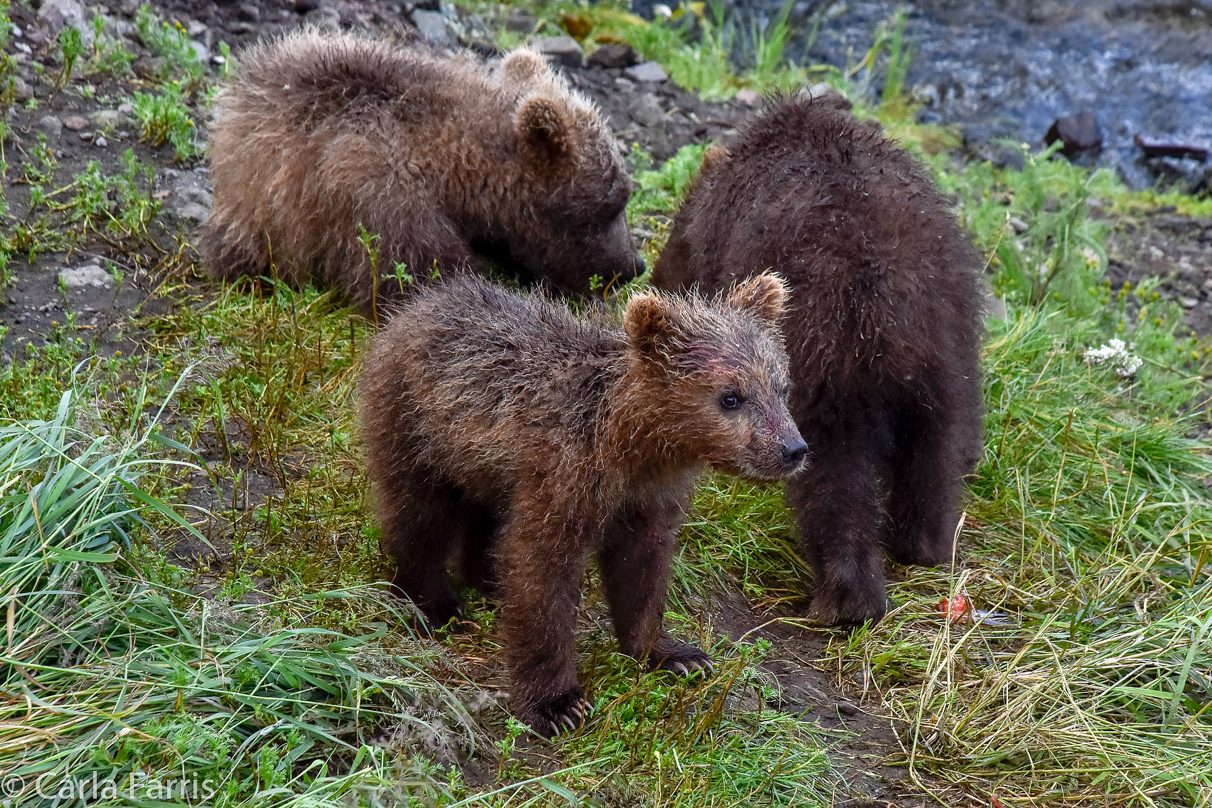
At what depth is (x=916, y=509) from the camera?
5082 millimetres

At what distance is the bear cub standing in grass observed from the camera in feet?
12.7

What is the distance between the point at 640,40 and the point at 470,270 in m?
5.64

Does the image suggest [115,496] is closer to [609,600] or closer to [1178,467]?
[609,600]

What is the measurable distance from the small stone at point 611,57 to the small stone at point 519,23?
2.47 ft

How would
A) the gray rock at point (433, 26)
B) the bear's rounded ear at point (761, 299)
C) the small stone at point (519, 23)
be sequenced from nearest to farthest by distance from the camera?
1. the bear's rounded ear at point (761, 299)
2. the gray rock at point (433, 26)
3. the small stone at point (519, 23)

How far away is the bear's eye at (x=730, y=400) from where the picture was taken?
3838mm

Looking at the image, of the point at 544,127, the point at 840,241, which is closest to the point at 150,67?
the point at 544,127

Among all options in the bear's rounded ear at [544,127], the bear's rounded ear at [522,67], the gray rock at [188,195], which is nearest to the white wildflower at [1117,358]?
the bear's rounded ear at [544,127]

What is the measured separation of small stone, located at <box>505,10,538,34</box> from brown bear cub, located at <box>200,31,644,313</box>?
4.11m

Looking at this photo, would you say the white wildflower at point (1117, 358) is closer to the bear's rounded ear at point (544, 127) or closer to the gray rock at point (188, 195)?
the bear's rounded ear at point (544, 127)

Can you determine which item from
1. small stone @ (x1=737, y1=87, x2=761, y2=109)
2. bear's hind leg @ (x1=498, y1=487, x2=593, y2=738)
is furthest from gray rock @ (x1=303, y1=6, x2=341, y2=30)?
bear's hind leg @ (x1=498, y1=487, x2=593, y2=738)

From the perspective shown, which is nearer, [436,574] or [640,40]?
[436,574]

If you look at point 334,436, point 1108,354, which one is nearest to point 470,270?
point 334,436

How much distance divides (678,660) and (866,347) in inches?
55.8
